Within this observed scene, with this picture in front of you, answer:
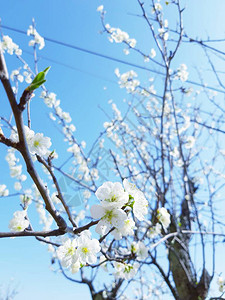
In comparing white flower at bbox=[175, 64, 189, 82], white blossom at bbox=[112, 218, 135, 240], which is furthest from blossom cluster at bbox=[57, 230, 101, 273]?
white flower at bbox=[175, 64, 189, 82]

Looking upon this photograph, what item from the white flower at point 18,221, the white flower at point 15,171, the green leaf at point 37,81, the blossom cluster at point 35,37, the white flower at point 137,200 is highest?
the blossom cluster at point 35,37

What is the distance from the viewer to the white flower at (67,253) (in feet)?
3.45

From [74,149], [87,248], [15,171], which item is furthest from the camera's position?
[74,149]

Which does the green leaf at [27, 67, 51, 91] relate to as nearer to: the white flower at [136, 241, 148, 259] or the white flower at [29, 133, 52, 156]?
the white flower at [29, 133, 52, 156]

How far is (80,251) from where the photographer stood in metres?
1.05

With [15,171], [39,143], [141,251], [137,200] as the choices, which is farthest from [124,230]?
[15,171]

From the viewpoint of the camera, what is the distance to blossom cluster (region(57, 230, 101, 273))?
1.02m

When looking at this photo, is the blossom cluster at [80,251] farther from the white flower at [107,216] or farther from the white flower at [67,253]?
the white flower at [107,216]

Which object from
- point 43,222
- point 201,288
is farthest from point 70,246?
point 43,222

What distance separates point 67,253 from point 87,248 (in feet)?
0.39

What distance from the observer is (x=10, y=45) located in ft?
11.1

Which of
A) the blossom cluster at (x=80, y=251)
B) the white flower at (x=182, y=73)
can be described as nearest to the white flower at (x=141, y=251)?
the blossom cluster at (x=80, y=251)

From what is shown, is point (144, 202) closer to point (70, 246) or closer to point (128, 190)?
point (128, 190)

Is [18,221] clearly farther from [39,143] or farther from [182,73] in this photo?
[182,73]
